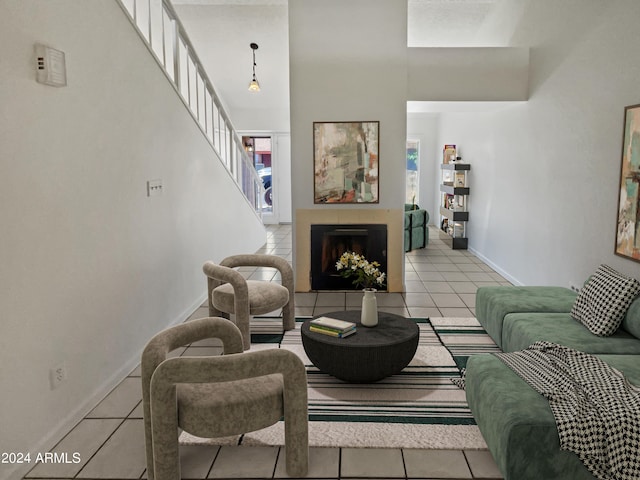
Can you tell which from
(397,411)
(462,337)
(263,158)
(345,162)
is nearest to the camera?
(397,411)

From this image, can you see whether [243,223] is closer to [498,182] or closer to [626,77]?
[498,182]

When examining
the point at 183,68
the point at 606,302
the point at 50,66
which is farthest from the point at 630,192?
the point at 183,68

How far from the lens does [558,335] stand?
3.54m

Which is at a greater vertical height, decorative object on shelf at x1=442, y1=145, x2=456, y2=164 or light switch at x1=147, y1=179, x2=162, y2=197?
decorative object on shelf at x1=442, y1=145, x2=456, y2=164

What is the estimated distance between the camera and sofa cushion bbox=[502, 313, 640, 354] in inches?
133

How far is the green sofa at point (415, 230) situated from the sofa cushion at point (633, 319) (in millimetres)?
5030

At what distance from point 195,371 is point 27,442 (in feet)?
3.37

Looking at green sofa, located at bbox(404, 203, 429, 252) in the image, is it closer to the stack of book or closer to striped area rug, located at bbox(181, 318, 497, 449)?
striped area rug, located at bbox(181, 318, 497, 449)

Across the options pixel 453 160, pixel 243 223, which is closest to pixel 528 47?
pixel 453 160

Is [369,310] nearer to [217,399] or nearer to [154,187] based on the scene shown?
[217,399]

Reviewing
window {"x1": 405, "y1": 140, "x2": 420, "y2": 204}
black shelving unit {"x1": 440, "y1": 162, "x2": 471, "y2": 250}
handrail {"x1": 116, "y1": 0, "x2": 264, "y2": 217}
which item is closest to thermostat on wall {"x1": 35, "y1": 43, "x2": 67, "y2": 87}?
handrail {"x1": 116, "y1": 0, "x2": 264, "y2": 217}

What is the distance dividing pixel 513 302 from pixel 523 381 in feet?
5.00

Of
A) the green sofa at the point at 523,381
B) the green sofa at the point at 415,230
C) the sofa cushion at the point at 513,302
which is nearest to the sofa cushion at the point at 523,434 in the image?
the green sofa at the point at 523,381

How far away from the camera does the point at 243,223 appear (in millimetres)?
8047
